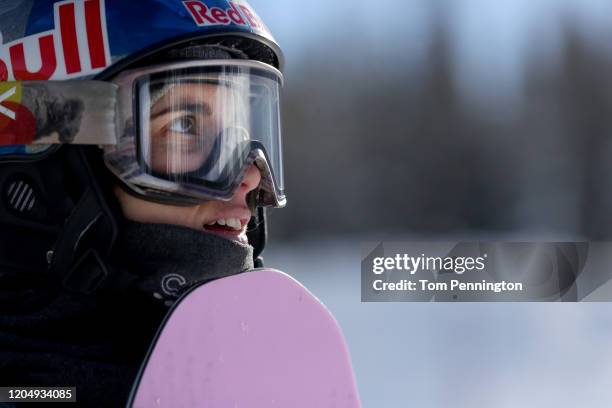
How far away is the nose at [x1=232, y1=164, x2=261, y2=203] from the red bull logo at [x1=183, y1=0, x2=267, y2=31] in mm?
300

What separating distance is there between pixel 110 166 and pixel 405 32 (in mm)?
10639

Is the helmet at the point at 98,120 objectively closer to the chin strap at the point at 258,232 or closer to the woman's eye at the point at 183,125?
the woman's eye at the point at 183,125

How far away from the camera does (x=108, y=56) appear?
1886mm

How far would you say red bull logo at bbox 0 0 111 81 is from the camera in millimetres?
1892

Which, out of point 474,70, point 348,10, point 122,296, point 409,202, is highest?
point 348,10

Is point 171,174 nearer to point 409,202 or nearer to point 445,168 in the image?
point 409,202

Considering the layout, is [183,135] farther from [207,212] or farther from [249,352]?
[249,352]

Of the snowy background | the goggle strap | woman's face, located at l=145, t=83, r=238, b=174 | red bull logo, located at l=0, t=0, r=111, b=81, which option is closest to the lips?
woman's face, located at l=145, t=83, r=238, b=174

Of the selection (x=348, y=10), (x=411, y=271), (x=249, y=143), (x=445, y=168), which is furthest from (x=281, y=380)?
A: (x=348, y=10)

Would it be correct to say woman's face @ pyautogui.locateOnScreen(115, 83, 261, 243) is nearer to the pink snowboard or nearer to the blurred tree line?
the pink snowboard

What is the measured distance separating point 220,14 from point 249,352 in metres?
0.69

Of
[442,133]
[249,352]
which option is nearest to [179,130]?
[249,352]

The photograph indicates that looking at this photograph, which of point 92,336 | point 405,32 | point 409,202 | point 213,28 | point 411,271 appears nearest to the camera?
point 92,336

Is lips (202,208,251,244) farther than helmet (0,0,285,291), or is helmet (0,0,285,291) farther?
lips (202,208,251,244)
